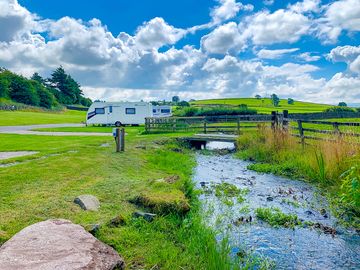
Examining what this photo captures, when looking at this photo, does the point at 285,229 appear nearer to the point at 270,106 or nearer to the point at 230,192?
the point at 230,192

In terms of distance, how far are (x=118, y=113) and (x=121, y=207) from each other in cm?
2792

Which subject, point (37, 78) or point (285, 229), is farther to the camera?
point (37, 78)

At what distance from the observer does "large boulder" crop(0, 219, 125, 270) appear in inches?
122

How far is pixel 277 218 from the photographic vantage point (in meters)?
5.62

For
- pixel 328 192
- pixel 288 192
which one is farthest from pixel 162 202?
pixel 328 192

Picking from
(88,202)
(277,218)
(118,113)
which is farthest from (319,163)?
(118,113)

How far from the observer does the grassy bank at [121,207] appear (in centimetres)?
403

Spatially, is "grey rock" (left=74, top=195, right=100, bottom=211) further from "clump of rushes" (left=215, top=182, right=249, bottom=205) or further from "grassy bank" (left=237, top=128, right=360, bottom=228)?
"grassy bank" (left=237, top=128, right=360, bottom=228)

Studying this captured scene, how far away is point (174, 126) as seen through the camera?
2384cm

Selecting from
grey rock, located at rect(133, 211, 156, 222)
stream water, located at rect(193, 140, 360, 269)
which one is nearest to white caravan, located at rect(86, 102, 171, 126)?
stream water, located at rect(193, 140, 360, 269)

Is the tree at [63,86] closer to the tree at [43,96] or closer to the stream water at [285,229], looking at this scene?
the tree at [43,96]

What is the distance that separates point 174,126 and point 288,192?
54.9ft

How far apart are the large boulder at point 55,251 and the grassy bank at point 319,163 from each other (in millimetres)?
4165

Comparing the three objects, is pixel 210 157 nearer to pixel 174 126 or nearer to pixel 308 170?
pixel 308 170
